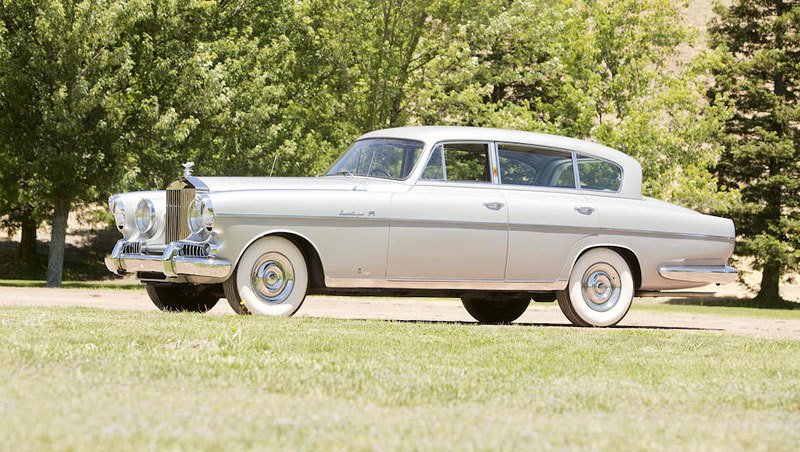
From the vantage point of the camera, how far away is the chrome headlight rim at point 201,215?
1044cm

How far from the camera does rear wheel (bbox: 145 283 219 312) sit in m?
12.1

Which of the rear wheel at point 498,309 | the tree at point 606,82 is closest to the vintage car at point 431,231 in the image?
the rear wheel at point 498,309

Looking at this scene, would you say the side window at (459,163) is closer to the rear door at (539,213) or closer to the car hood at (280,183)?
the rear door at (539,213)

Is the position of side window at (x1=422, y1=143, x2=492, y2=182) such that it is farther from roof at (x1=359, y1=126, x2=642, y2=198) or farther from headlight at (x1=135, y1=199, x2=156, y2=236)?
headlight at (x1=135, y1=199, x2=156, y2=236)

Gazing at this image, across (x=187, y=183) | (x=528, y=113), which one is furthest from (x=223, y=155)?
(x=187, y=183)

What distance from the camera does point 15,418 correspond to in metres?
4.56

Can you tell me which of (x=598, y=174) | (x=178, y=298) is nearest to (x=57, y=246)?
(x=178, y=298)

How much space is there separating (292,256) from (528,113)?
93.6 feet

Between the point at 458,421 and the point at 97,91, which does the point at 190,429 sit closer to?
the point at 458,421

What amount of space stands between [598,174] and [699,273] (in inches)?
60.8

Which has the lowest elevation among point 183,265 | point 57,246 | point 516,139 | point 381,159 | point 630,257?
point 57,246

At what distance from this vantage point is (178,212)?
11.2 metres

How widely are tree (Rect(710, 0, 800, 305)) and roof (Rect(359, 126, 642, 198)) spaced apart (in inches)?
1208

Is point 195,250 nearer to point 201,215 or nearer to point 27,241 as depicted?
point 201,215
